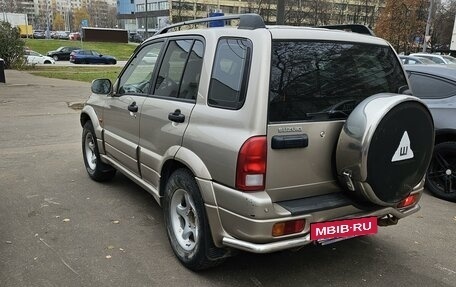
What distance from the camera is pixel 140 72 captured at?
4.49 metres

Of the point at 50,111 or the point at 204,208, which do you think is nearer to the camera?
the point at 204,208

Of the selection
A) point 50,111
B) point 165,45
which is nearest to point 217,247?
point 165,45

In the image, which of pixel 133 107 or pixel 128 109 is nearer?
pixel 133 107

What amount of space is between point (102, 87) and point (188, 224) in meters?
2.27

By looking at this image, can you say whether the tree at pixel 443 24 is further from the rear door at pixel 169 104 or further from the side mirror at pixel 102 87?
the rear door at pixel 169 104

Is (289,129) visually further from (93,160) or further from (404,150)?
(93,160)

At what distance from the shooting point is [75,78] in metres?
22.3

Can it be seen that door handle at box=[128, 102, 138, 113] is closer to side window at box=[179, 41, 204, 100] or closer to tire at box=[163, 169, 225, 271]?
side window at box=[179, 41, 204, 100]

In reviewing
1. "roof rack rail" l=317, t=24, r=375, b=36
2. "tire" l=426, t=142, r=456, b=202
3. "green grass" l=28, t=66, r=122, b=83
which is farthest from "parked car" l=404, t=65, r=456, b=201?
"green grass" l=28, t=66, r=122, b=83

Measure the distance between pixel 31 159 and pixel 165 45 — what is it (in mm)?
3850

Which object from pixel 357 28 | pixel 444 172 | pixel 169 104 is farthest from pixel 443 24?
pixel 169 104

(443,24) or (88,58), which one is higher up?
(443,24)

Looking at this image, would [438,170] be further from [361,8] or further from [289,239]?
[361,8]

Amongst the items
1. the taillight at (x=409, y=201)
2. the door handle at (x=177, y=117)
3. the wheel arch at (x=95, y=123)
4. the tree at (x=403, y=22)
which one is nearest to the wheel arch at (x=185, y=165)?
the door handle at (x=177, y=117)
